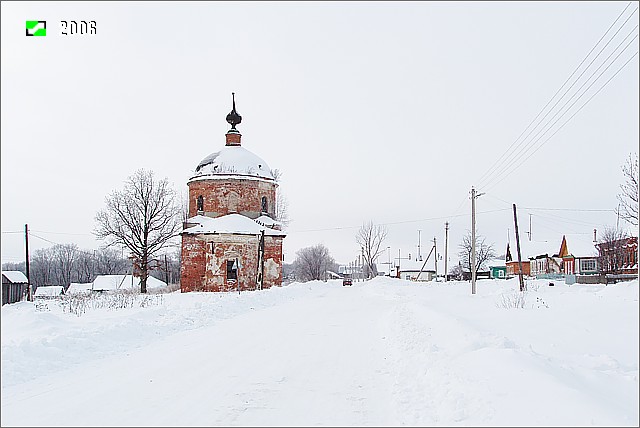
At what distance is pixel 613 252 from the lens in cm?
4606

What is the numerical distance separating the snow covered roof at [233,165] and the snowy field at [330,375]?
33.8 m

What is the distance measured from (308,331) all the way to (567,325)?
6542 millimetres

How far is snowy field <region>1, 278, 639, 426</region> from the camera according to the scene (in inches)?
248

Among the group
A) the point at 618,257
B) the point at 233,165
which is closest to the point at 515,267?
the point at 618,257

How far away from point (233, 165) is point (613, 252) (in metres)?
30.9

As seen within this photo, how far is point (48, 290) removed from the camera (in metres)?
85.7

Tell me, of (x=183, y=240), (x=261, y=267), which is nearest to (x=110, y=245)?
(x=183, y=240)

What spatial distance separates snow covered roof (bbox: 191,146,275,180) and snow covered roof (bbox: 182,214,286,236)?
3722 millimetres

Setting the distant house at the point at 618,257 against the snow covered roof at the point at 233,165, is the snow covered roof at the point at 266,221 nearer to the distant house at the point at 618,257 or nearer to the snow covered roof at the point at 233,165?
the snow covered roof at the point at 233,165

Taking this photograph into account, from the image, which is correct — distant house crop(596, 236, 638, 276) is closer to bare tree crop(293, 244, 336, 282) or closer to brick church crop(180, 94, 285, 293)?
brick church crop(180, 94, 285, 293)

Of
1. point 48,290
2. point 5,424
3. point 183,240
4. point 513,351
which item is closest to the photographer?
point 5,424

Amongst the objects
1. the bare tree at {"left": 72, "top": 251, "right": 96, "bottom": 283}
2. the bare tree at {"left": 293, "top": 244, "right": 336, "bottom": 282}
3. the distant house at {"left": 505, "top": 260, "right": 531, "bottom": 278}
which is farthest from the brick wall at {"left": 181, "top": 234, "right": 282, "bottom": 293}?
the bare tree at {"left": 72, "top": 251, "right": 96, "bottom": 283}

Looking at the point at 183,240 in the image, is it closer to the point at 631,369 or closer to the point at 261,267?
the point at 261,267

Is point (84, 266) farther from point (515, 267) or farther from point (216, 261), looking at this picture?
point (515, 267)
